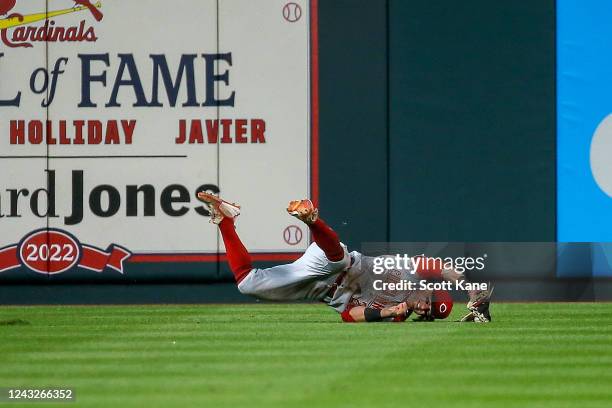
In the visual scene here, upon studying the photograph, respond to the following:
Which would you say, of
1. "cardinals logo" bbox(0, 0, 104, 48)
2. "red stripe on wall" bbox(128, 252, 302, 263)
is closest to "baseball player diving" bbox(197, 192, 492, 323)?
"red stripe on wall" bbox(128, 252, 302, 263)

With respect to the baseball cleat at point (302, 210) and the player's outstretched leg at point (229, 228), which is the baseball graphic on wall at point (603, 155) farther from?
the baseball cleat at point (302, 210)

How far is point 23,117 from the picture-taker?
49.7 ft

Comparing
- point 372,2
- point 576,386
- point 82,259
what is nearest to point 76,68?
point 82,259

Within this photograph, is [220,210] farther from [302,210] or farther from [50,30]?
[50,30]

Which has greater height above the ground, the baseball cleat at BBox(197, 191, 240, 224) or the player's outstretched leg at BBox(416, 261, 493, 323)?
A: the baseball cleat at BBox(197, 191, 240, 224)

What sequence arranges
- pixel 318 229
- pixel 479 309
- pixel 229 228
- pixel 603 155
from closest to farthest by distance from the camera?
1. pixel 318 229
2. pixel 479 309
3. pixel 229 228
4. pixel 603 155

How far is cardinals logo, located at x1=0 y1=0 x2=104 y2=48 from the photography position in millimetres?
15141

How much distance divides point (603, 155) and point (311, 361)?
7.43 meters

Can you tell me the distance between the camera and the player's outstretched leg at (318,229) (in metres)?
10.6

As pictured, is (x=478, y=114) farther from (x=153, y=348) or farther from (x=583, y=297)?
(x=153, y=348)

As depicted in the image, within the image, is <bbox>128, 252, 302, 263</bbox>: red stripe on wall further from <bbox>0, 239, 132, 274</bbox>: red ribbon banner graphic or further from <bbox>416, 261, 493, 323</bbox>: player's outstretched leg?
<bbox>416, 261, 493, 323</bbox>: player's outstretched leg

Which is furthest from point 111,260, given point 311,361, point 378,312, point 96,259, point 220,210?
point 311,361

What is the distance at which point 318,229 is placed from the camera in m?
10.9

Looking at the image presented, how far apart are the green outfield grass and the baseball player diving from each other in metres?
0.23
